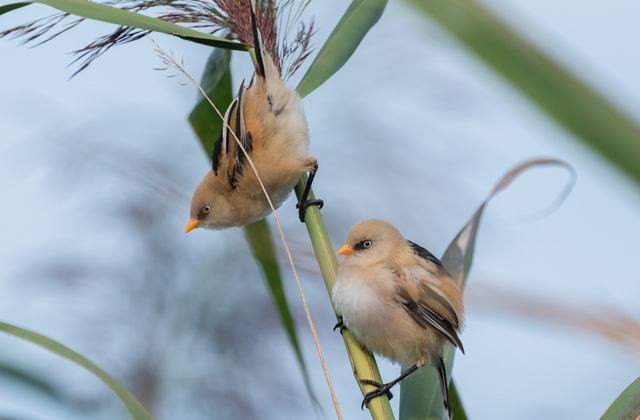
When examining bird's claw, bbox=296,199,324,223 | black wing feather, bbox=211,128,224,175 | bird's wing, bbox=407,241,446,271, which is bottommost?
bird's wing, bbox=407,241,446,271

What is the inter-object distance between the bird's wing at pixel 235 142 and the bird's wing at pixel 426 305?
75 cm

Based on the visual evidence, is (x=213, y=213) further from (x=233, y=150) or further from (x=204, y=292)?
(x=204, y=292)

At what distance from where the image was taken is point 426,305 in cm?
164

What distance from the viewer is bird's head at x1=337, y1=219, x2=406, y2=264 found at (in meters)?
1.74

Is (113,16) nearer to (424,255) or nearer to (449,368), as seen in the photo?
(424,255)

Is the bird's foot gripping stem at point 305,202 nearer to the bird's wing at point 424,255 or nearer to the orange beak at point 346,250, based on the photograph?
the orange beak at point 346,250

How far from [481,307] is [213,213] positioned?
146 centimetres

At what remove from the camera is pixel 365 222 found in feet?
5.81

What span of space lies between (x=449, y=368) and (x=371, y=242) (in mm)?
434

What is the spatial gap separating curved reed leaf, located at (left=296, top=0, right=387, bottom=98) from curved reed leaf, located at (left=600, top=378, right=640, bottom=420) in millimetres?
997

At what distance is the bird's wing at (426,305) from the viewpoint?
5.34 ft

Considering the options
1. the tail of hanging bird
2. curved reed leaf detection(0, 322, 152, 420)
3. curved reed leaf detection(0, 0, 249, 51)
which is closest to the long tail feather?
the tail of hanging bird

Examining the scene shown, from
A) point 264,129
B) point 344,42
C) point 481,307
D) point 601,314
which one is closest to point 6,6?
point 344,42

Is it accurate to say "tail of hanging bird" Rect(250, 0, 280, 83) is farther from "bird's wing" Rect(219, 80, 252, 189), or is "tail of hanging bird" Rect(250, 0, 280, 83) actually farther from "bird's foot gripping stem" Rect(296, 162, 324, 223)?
"bird's foot gripping stem" Rect(296, 162, 324, 223)
